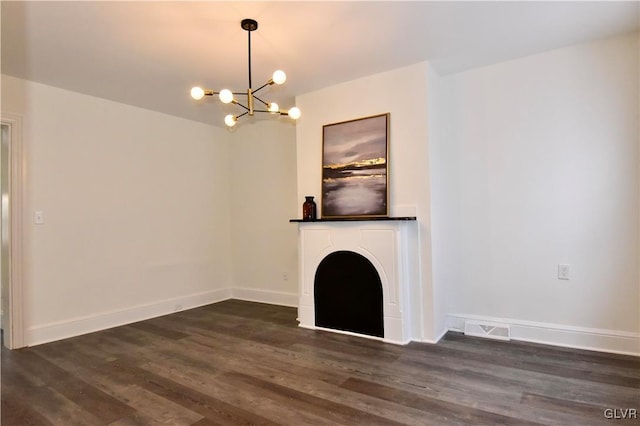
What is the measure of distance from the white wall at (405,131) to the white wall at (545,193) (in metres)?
0.16

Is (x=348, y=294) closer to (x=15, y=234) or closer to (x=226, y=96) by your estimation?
(x=226, y=96)

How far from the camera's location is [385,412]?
2.04 metres

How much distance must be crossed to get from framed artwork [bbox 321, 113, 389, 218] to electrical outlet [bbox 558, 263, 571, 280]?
148 centimetres

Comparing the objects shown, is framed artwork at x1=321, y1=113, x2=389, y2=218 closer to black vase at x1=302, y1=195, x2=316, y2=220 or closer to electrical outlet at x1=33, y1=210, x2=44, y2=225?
black vase at x1=302, y1=195, x2=316, y2=220

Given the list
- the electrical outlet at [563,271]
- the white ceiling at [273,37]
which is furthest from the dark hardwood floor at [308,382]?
the white ceiling at [273,37]

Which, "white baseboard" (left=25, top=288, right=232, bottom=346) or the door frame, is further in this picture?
"white baseboard" (left=25, top=288, right=232, bottom=346)

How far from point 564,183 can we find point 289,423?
9.08ft

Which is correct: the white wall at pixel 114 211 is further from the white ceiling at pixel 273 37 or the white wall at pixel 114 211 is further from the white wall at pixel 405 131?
the white wall at pixel 405 131

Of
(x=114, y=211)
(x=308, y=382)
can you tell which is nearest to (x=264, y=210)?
(x=114, y=211)

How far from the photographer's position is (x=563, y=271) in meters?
3.04

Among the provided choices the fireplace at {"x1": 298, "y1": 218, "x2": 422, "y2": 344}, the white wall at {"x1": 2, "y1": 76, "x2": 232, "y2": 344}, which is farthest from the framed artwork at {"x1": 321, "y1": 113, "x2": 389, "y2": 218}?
the white wall at {"x1": 2, "y1": 76, "x2": 232, "y2": 344}

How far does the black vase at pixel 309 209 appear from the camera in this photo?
12.3ft

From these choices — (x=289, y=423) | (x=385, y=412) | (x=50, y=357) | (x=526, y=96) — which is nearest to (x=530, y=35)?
(x=526, y=96)

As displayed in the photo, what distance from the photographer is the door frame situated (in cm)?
326
